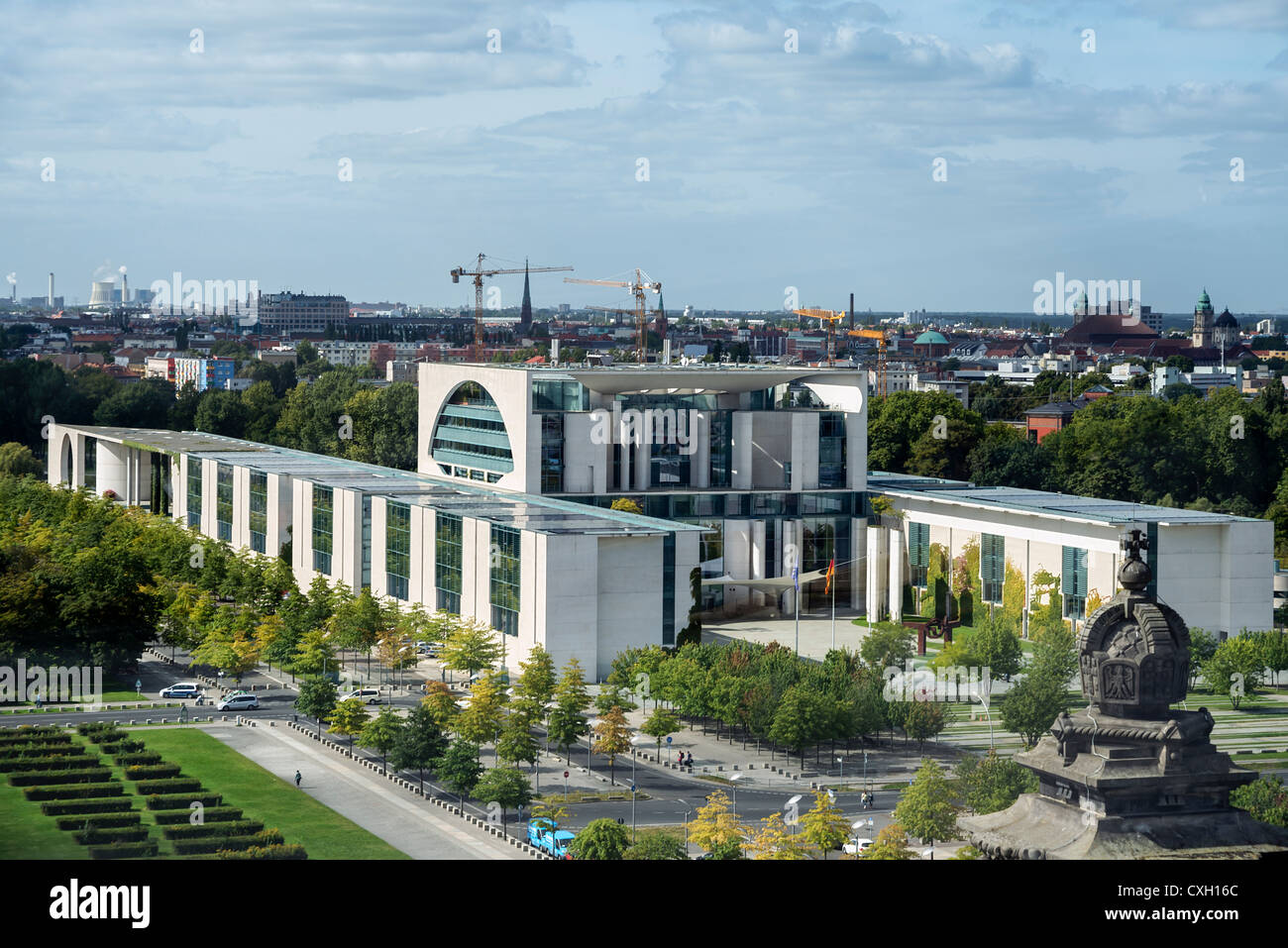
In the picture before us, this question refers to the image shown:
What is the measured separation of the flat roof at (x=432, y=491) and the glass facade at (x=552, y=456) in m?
1.26

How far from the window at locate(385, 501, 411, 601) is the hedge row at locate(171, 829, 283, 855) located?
25.9 metres

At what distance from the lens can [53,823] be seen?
30.2 meters

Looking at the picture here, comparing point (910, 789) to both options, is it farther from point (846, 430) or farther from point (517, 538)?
point (846, 430)

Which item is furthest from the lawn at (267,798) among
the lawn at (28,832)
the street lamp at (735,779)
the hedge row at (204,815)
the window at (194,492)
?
the window at (194,492)

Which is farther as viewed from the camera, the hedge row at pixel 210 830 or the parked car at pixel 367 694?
the parked car at pixel 367 694

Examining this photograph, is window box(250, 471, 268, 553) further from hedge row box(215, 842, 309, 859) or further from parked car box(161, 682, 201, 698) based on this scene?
hedge row box(215, 842, 309, 859)

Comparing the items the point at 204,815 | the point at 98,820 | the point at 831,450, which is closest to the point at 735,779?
the point at 204,815

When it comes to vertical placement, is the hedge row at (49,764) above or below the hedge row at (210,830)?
below

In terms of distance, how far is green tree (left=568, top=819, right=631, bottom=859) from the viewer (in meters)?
26.8

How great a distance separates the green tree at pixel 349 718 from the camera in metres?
38.2

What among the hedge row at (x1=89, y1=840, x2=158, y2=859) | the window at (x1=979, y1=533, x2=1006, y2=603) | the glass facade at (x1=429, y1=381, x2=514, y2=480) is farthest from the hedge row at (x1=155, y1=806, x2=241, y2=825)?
the window at (x1=979, y1=533, x2=1006, y2=603)

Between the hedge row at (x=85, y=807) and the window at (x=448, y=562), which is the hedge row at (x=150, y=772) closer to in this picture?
the hedge row at (x=85, y=807)

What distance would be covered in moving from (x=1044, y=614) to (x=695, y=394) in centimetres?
1731
